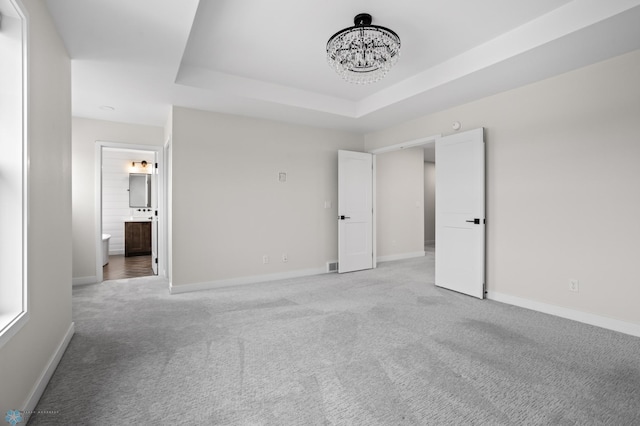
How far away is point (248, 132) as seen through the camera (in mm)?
4645

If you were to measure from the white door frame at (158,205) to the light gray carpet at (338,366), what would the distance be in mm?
1352

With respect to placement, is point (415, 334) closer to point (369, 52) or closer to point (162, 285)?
point (369, 52)

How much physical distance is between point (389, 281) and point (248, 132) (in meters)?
3.16

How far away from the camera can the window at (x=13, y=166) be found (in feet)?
5.21

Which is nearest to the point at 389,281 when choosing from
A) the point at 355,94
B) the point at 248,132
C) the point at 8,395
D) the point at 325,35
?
the point at 355,94

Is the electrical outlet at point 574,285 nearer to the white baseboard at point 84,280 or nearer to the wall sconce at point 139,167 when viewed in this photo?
the white baseboard at point 84,280

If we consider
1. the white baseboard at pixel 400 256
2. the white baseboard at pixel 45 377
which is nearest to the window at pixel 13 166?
the white baseboard at pixel 45 377

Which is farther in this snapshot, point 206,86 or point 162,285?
point 162,285

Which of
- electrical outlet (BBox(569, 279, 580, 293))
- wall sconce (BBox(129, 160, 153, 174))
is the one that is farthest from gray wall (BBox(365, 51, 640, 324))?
wall sconce (BBox(129, 160, 153, 174))

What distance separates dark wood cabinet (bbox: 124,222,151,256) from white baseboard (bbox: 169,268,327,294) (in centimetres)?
398

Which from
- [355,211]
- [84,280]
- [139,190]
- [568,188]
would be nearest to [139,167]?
[139,190]

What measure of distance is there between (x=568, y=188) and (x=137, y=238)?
8.21 meters

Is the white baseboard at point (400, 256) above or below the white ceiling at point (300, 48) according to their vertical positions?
below

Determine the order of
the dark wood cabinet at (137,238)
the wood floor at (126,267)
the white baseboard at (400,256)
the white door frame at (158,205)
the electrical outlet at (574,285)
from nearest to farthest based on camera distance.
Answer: the electrical outlet at (574,285) → the white door frame at (158,205) → the wood floor at (126,267) → the white baseboard at (400,256) → the dark wood cabinet at (137,238)
